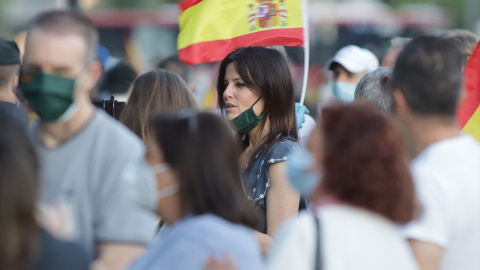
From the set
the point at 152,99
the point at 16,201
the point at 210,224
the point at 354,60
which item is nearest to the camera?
the point at 16,201

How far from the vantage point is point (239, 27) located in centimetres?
616

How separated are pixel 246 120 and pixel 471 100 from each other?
142 centimetres

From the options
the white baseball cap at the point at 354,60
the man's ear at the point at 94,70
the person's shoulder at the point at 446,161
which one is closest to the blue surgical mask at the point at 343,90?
the white baseball cap at the point at 354,60

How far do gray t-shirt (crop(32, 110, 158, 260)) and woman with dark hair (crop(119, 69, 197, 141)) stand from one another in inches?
57.2

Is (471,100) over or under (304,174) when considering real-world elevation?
under

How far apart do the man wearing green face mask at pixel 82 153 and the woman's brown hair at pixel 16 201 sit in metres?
0.28

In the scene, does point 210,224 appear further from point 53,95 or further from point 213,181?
point 53,95

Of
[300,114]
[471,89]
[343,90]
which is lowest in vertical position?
[343,90]

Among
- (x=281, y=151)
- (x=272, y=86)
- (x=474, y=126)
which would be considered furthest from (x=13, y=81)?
(x=474, y=126)

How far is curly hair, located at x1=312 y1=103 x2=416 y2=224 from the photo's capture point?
2.77 meters

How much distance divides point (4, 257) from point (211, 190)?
2.47 feet

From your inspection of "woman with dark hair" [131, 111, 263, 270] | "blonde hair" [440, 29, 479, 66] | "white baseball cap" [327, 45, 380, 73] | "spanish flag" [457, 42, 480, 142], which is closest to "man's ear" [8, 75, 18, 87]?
"woman with dark hair" [131, 111, 263, 270]

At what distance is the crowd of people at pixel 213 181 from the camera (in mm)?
2707

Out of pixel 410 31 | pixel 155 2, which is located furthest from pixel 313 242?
pixel 155 2
